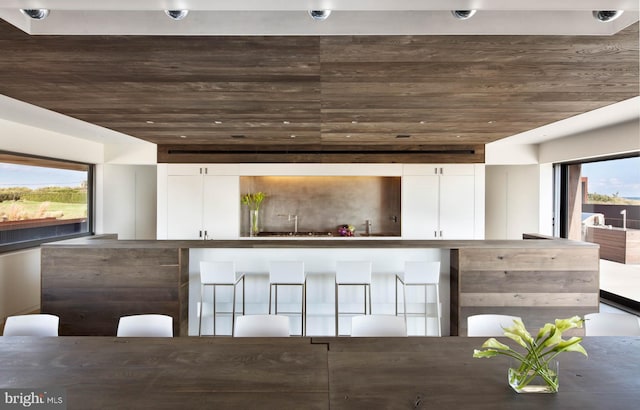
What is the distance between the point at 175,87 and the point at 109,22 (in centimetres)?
84

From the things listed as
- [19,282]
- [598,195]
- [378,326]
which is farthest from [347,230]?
[19,282]

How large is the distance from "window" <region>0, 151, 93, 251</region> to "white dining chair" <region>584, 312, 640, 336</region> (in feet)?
19.9

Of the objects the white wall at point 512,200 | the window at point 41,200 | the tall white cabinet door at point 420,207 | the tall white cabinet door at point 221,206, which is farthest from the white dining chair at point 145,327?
the white wall at point 512,200

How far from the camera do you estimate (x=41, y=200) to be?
486 cm

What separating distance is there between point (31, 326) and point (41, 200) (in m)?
3.40

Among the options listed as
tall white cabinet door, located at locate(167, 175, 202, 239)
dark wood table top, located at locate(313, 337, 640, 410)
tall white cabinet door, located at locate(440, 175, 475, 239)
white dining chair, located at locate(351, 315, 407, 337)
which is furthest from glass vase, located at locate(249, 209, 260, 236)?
dark wood table top, located at locate(313, 337, 640, 410)

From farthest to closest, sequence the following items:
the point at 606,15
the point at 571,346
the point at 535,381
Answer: the point at 606,15 < the point at 535,381 < the point at 571,346

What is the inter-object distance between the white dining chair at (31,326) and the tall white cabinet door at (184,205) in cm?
348

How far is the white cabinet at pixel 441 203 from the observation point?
227 inches

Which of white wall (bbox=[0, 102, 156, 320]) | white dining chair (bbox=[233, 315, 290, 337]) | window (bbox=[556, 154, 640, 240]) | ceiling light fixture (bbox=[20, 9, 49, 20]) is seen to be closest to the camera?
ceiling light fixture (bbox=[20, 9, 49, 20])

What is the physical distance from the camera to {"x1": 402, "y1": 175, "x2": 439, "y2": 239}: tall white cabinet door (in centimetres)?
578

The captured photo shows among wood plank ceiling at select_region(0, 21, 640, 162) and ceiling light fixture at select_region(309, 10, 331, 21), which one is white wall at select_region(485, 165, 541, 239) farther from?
ceiling light fixture at select_region(309, 10, 331, 21)

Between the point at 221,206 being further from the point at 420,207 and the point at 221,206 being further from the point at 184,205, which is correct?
the point at 420,207

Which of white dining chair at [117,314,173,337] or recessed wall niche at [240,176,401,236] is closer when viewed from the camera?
white dining chair at [117,314,173,337]
